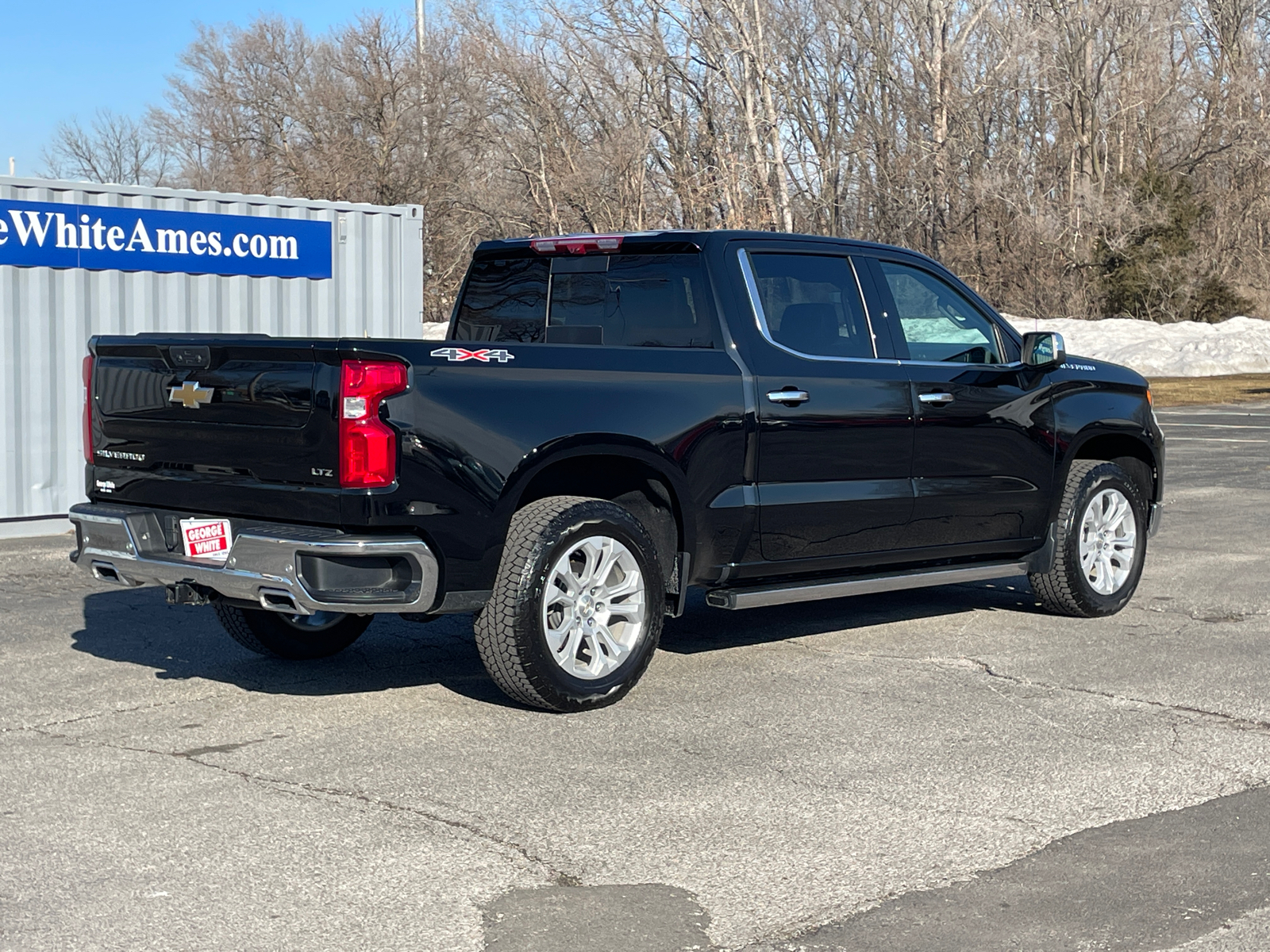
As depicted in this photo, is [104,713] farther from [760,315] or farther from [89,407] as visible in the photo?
[760,315]

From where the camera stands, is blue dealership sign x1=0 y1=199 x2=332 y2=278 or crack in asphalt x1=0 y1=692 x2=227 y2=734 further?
blue dealership sign x1=0 y1=199 x2=332 y2=278

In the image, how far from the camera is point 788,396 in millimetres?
7062

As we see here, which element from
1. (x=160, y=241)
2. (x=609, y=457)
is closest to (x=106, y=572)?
(x=609, y=457)

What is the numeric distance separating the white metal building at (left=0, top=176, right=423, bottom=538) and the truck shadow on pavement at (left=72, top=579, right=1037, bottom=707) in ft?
13.0

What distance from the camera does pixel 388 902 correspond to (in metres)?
4.16

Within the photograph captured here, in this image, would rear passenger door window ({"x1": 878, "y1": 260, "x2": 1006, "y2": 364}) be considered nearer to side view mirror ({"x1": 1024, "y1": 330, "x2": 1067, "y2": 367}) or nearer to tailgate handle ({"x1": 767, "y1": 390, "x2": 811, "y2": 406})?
side view mirror ({"x1": 1024, "y1": 330, "x2": 1067, "y2": 367})

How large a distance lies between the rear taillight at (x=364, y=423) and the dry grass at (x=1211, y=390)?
2665 centimetres

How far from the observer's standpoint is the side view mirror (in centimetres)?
809

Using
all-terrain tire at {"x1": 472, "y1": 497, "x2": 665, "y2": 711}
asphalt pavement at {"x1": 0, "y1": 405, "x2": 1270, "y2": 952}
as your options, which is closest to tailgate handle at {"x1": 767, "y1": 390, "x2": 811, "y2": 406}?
all-terrain tire at {"x1": 472, "y1": 497, "x2": 665, "y2": 711}

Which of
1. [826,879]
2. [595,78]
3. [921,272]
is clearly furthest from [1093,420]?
[595,78]

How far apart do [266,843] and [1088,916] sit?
233 cm

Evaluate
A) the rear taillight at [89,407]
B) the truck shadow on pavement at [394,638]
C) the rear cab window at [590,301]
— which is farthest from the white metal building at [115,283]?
the rear taillight at [89,407]

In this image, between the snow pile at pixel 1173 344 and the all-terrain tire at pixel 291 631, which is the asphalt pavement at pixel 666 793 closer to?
the all-terrain tire at pixel 291 631

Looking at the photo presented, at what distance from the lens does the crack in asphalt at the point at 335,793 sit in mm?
4504
